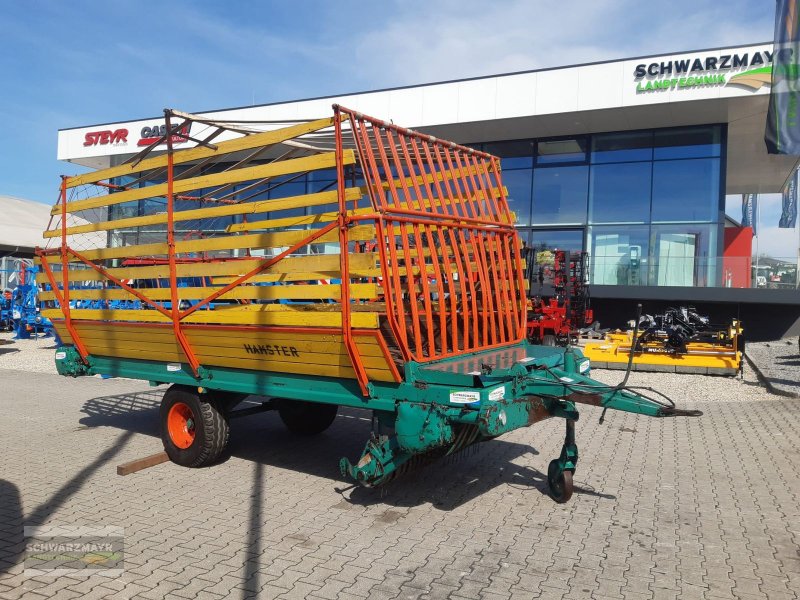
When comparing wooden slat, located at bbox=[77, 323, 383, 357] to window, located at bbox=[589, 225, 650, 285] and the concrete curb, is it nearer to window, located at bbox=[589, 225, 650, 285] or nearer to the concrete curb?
the concrete curb

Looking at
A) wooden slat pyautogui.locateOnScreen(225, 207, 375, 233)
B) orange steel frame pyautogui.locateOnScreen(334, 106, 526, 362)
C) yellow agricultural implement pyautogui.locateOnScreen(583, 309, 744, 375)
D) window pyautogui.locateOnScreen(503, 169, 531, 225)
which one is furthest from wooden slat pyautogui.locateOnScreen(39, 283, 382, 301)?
window pyautogui.locateOnScreen(503, 169, 531, 225)

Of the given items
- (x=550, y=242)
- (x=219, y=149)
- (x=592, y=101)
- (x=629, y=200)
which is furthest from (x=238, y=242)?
(x=629, y=200)

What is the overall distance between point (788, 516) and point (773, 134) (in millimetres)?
10141

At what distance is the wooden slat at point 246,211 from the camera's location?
4.82m

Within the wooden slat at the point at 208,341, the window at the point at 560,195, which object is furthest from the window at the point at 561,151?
the wooden slat at the point at 208,341

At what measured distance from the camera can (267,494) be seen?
17.7 ft

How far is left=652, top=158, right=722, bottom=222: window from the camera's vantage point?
60.9 feet

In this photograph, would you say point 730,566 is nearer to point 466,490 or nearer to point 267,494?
point 466,490

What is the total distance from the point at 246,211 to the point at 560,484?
11.7 feet

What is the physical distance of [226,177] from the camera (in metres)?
5.53

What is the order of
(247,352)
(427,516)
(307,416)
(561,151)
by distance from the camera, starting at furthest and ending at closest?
(561,151)
(307,416)
(247,352)
(427,516)

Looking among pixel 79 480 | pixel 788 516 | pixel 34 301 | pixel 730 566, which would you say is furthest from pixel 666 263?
pixel 34 301

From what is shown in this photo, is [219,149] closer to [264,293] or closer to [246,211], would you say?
[246,211]

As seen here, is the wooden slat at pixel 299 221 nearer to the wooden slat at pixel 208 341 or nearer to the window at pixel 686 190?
the wooden slat at pixel 208 341
